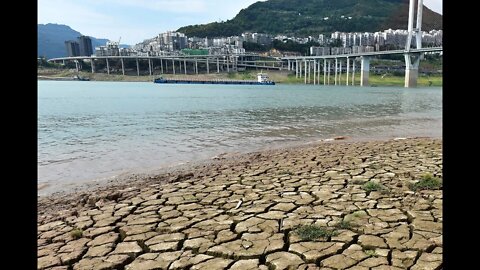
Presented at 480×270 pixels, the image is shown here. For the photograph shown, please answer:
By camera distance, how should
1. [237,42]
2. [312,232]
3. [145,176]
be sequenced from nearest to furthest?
[312,232] → [145,176] → [237,42]

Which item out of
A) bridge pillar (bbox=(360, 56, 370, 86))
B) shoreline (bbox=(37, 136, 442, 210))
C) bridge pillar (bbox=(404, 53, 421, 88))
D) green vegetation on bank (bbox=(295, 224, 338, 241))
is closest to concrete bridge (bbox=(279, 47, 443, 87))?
bridge pillar (bbox=(360, 56, 370, 86))

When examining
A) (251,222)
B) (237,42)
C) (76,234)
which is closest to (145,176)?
(76,234)

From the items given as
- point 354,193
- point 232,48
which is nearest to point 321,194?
point 354,193

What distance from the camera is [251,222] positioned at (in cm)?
424

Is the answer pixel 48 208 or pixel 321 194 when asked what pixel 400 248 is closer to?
pixel 321 194

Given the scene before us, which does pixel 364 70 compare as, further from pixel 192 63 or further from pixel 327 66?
pixel 192 63

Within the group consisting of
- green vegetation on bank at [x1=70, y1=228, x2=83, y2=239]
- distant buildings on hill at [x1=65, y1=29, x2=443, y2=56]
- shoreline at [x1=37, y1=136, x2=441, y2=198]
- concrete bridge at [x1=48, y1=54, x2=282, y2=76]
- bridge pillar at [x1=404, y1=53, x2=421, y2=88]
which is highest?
distant buildings on hill at [x1=65, y1=29, x2=443, y2=56]

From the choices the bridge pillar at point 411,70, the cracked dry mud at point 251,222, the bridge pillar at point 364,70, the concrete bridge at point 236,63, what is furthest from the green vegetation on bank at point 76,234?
the concrete bridge at point 236,63

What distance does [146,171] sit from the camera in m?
8.86

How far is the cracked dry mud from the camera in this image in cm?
330

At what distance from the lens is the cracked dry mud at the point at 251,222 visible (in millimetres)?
3299

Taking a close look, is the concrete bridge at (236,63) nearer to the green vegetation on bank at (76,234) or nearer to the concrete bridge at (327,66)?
the concrete bridge at (327,66)

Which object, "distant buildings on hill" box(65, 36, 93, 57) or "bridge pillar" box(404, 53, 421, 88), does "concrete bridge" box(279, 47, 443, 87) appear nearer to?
"bridge pillar" box(404, 53, 421, 88)
